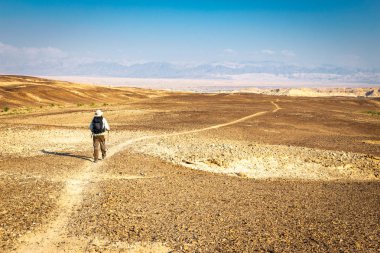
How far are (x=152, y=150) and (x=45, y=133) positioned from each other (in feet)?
26.1

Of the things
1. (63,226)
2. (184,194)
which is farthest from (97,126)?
(63,226)

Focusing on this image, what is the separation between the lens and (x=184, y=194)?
1038 centimetres

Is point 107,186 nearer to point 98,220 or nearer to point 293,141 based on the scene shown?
point 98,220

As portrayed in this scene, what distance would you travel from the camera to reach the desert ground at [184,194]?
738 cm

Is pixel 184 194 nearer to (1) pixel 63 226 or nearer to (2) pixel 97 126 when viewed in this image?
(1) pixel 63 226

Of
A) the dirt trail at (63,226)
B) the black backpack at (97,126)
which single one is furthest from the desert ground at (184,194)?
the black backpack at (97,126)

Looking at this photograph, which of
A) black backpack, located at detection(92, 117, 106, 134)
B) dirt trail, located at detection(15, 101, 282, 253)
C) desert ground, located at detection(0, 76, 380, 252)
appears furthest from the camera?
black backpack, located at detection(92, 117, 106, 134)

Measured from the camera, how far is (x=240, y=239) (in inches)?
293

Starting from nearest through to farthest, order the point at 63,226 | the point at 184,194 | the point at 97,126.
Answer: the point at 63,226, the point at 184,194, the point at 97,126

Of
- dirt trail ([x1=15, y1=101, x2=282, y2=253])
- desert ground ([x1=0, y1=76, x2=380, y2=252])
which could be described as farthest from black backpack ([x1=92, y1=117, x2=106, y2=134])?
dirt trail ([x1=15, y1=101, x2=282, y2=253])

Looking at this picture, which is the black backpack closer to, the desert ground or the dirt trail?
the desert ground

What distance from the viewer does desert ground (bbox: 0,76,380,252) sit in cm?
738

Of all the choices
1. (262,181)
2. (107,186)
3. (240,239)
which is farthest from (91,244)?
(262,181)

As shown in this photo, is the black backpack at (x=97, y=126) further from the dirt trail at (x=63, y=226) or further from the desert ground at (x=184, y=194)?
the dirt trail at (x=63, y=226)
